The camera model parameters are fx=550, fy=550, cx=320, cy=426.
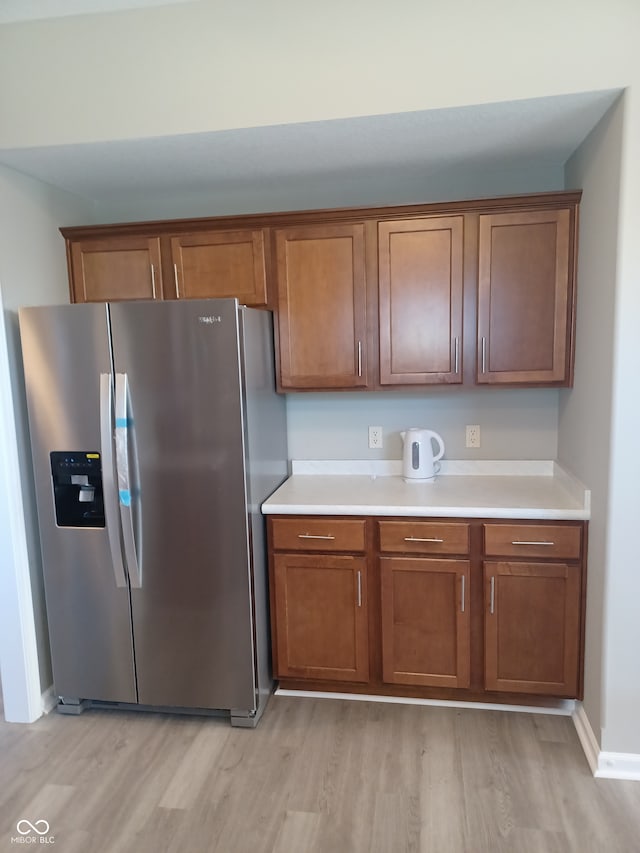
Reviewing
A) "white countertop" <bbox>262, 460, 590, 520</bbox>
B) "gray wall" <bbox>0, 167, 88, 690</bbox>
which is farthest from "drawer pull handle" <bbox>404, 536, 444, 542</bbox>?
"gray wall" <bbox>0, 167, 88, 690</bbox>

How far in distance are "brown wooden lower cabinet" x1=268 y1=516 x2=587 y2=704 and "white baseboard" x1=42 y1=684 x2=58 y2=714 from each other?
3.44ft

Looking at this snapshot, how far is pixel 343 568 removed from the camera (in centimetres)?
242

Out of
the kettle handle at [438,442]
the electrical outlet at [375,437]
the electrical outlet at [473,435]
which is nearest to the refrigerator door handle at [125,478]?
the electrical outlet at [375,437]

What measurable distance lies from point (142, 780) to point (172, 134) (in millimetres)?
2426

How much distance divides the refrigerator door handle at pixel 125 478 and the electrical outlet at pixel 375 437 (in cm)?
127

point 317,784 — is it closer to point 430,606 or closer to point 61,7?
point 430,606

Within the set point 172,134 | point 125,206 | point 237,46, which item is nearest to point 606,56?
point 237,46

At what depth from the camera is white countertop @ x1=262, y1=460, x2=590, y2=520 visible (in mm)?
2268

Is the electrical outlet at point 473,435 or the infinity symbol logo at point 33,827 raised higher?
the electrical outlet at point 473,435

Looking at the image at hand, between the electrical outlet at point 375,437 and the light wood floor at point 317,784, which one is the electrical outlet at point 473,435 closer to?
the electrical outlet at point 375,437

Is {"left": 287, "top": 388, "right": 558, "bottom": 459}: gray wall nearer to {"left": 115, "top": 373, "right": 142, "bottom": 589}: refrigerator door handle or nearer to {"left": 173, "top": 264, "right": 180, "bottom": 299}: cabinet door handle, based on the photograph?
{"left": 173, "top": 264, "right": 180, "bottom": 299}: cabinet door handle

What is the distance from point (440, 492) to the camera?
254cm

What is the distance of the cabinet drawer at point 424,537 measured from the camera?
2.31 metres

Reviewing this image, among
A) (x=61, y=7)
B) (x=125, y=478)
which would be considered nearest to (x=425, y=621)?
(x=125, y=478)
